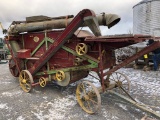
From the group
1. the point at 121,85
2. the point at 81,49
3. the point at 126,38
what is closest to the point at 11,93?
the point at 81,49

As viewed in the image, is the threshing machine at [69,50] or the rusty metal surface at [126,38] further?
the threshing machine at [69,50]

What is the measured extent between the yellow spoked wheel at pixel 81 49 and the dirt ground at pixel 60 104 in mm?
1581

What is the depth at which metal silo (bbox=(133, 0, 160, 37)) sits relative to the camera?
14.6 m

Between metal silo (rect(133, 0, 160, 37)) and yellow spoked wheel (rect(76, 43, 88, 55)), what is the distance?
11.3 m

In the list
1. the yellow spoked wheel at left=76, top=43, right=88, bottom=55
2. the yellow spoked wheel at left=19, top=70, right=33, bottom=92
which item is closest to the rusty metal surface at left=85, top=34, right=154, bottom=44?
the yellow spoked wheel at left=76, top=43, right=88, bottom=55

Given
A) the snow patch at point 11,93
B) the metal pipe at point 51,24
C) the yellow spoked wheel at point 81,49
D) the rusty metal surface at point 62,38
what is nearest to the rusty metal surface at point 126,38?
the yellow spoked wheel at point 81,49

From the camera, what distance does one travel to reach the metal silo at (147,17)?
14.6 meters

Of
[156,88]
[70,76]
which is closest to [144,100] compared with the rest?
[156,88]

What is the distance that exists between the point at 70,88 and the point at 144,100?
2723mm

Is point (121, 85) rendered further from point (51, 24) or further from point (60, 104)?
point (51, 24)

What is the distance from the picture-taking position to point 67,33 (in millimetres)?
5301

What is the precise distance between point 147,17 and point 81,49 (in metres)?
12.1

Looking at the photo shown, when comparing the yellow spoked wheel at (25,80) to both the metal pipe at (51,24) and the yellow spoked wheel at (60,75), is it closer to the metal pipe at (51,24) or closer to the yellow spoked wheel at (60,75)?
the yellow spoked wheel at (60,75)

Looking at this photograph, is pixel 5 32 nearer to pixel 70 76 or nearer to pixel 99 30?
pixel 70 76
